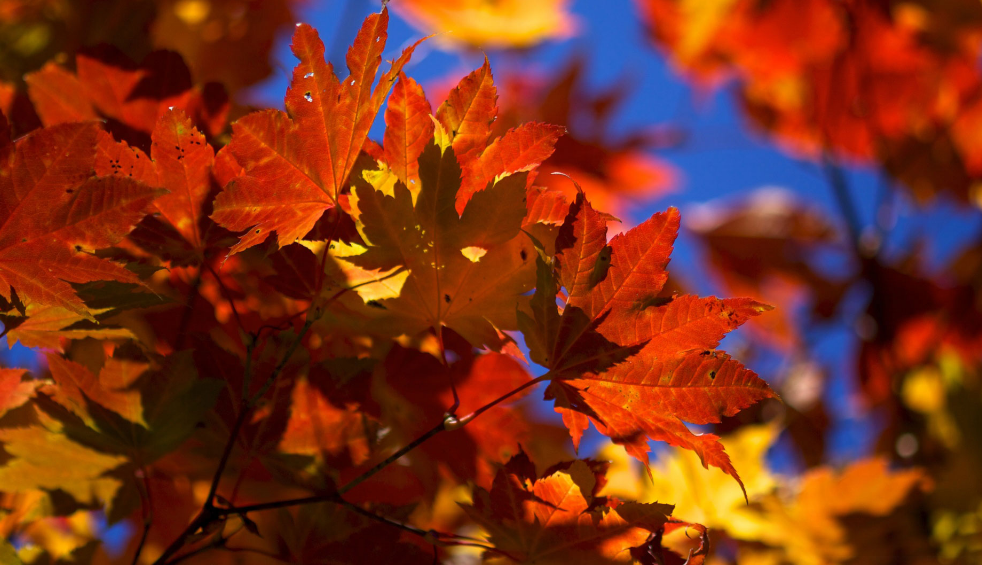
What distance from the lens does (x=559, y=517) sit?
397 millimetres

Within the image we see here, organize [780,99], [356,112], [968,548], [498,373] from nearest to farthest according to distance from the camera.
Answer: [356,112], [498,373], [968,548], [780,99]

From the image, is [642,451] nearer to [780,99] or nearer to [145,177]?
[145,177]

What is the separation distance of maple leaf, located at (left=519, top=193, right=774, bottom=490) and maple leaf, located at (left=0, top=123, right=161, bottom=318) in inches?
8.9

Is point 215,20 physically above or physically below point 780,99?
above

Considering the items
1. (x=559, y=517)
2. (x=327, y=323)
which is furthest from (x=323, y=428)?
(x=559, y=517)

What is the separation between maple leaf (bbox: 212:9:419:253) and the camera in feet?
1.20

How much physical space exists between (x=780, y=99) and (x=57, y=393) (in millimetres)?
1963

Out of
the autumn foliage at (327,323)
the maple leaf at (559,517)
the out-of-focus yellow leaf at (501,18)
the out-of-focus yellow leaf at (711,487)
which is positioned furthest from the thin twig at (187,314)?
the out-of-focus yellow leaf at (501,18)

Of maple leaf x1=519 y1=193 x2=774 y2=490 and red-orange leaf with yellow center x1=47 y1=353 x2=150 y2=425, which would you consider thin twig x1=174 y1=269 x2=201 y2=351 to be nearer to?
red-orange leaf with yellow center x1=47 y1=353 x2=150 y2=425

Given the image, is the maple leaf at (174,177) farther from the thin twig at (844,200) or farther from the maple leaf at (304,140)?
the thin twig at (844,200)

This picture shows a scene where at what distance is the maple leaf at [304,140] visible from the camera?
0.37 m

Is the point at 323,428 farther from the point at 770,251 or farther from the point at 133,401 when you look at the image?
the point at 770,251

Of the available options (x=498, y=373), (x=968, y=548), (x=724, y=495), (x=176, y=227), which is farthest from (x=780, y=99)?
(x=176, y=227)

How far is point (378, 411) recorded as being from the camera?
463 mm
